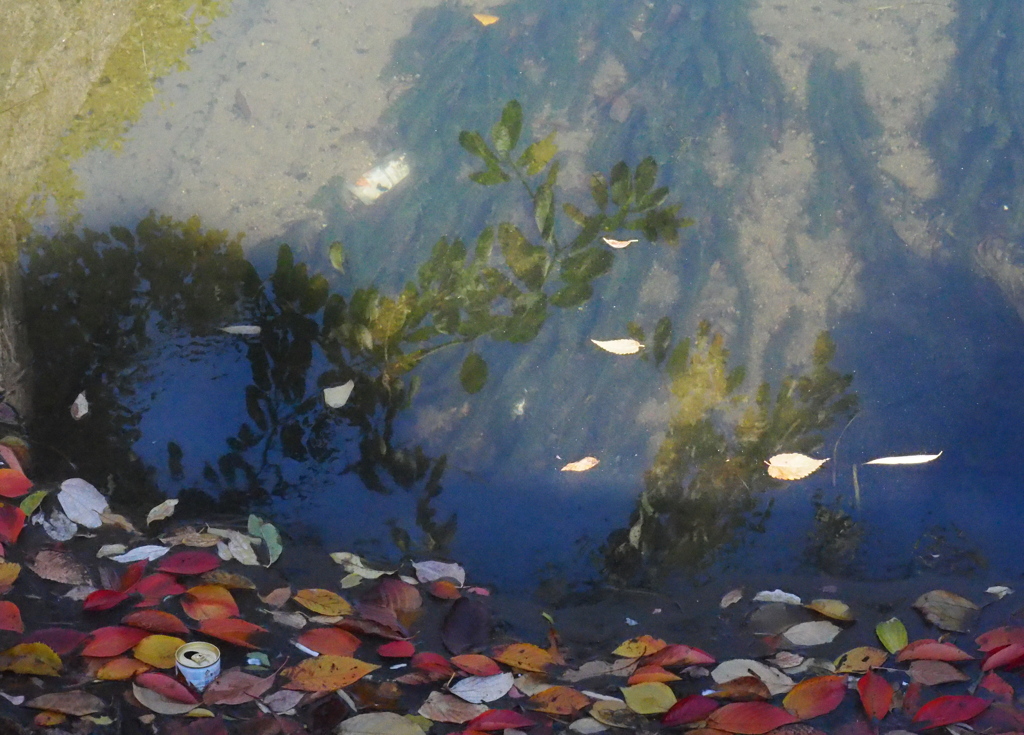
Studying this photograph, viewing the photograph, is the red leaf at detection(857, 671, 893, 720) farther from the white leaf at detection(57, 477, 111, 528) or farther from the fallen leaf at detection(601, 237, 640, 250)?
the white leaf at detection(57, 477, 111, 528)

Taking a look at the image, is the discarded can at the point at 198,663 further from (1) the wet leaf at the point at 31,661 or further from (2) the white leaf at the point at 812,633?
(2) the white leaf at the point at 812,633

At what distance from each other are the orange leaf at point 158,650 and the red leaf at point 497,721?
388 mm

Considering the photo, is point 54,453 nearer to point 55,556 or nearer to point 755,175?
point 55,556

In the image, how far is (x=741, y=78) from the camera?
5.12ft

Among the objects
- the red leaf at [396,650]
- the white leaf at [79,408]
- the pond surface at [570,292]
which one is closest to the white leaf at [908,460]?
the pond surface at [570,292]

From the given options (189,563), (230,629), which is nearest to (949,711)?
(230,629)

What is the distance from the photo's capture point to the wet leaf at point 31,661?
0.98 metres

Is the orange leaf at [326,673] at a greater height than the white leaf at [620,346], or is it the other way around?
the white leaf at [620,346]

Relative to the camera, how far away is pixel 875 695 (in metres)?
1.06

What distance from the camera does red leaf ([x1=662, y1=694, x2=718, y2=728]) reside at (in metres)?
1.04

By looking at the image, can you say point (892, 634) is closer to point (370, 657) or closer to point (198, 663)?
point (370, 657)

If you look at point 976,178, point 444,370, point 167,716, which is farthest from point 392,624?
point 976,178

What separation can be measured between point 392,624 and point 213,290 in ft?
2.25

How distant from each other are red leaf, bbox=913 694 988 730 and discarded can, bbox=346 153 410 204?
1170mm
